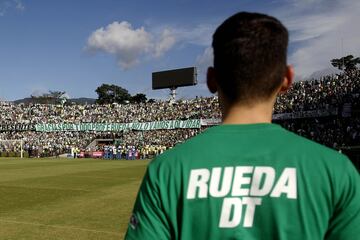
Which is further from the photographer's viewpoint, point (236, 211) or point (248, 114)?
Result: point (248, 114)

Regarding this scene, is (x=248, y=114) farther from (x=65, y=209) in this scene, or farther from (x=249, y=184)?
(x=65, y=209)

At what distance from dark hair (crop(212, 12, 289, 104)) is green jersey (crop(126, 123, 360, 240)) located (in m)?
0.22

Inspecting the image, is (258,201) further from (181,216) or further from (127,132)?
(127,132)

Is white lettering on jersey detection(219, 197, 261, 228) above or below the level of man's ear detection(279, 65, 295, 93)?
below

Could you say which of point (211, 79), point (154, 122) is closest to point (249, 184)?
point (211, 79)

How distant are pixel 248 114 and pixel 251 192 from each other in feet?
1.10

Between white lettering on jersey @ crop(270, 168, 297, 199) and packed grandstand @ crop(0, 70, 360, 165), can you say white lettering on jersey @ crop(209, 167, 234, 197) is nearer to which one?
white lettering on jersey @ crop(270, 168, 297, 199)

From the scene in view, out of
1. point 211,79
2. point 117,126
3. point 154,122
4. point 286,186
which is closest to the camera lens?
point 286,186

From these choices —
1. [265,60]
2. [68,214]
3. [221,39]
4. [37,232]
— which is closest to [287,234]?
[265,60]

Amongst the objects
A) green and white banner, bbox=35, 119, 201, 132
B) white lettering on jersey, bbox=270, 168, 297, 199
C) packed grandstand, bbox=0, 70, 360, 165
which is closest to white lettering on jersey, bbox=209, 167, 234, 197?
white lettering on jersey, bbox=270, 168, 297, 199

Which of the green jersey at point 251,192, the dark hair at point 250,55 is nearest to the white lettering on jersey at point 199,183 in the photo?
the green jersey at point 251,192

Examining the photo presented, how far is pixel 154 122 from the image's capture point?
70062mm

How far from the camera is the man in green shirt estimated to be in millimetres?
1746

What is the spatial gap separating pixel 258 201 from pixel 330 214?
285mm
